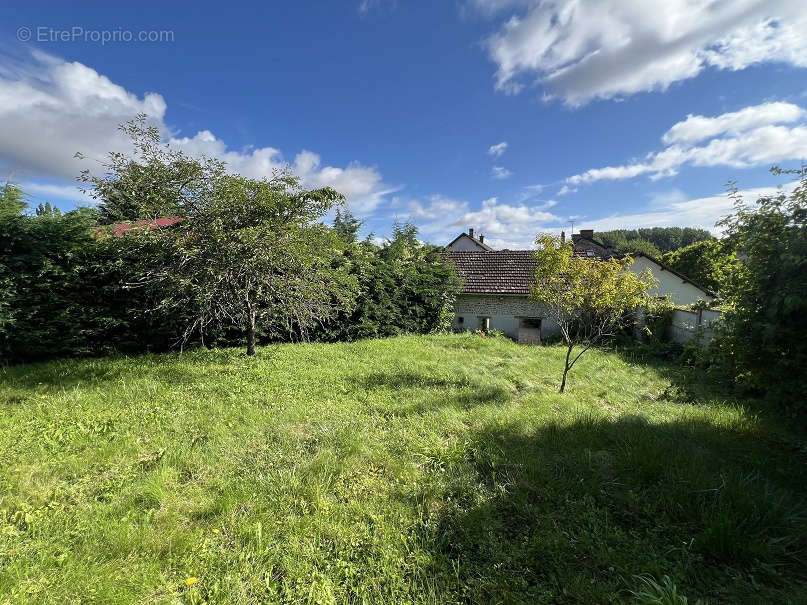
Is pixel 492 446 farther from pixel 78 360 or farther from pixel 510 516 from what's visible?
pixel 78 360

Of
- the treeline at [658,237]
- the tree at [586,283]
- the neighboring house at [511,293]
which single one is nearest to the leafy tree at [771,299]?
the tree at [586,283]

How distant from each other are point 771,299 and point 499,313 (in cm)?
1189

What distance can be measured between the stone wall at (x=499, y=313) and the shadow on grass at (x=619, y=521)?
10607 mm

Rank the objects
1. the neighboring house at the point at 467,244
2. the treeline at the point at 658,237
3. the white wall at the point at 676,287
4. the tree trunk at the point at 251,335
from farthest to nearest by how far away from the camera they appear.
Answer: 1. the treeline at the point at 658,237
2. the neighboring house at the point at 467,244
3. the white wall at the point at 676,287
4. the tree trunk at the point at 251,335

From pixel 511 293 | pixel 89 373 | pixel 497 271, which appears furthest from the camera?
pixel 497 271

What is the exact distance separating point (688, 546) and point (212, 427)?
17.2 feet

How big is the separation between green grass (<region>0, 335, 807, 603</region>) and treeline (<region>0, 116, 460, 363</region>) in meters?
1.40

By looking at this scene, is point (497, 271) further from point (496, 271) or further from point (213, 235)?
point (213, 235)

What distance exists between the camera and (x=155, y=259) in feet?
20.7

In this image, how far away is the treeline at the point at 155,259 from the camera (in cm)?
615

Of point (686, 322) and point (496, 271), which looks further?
point (496, 271)

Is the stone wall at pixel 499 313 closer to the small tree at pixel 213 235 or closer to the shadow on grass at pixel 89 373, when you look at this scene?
the small tree at pixel 213 235

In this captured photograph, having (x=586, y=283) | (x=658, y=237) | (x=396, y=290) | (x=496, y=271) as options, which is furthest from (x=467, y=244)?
(x=658, y=237)

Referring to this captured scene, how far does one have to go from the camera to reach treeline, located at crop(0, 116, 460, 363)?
615 cm
